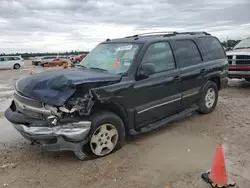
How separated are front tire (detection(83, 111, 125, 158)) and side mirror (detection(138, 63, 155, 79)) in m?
0.85

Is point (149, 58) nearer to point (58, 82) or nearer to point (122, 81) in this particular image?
point (122, 81)

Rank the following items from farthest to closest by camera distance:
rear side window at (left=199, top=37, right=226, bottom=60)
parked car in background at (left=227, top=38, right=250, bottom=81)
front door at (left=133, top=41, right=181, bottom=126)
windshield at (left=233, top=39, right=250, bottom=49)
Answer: windshield at (left=233, top=39, right=250, bottom=49)
parked car in background at (left=227, top=38, right=250, bottom=81)
rear side window at (left=199, top=37, right=226, bottom=60)
front door at (left=133, top=41, right=181, bottom=126)

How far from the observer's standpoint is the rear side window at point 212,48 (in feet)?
20.8

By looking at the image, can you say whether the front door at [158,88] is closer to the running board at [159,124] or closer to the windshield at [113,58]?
the running board at [159,124]

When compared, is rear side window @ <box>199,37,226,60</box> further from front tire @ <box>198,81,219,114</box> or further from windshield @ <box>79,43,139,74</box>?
windshield @ <box>79,43,139,74</box>

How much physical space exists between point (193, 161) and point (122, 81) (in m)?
1.65

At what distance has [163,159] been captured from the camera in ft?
13.6

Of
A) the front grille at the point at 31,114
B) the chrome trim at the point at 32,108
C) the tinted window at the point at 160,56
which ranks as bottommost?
the front grille at the point at 31,114

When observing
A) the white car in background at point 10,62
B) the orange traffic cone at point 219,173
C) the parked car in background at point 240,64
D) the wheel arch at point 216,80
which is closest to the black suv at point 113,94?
the wheel arch at point 216,80

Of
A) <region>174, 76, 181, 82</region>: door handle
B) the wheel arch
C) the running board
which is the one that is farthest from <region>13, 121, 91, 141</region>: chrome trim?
the wheel arch

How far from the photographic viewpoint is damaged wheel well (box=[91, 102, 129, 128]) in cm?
408

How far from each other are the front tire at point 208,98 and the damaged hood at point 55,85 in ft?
8.66

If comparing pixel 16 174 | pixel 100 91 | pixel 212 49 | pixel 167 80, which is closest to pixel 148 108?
pixel 167 80

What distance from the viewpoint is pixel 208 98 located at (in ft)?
21.1
